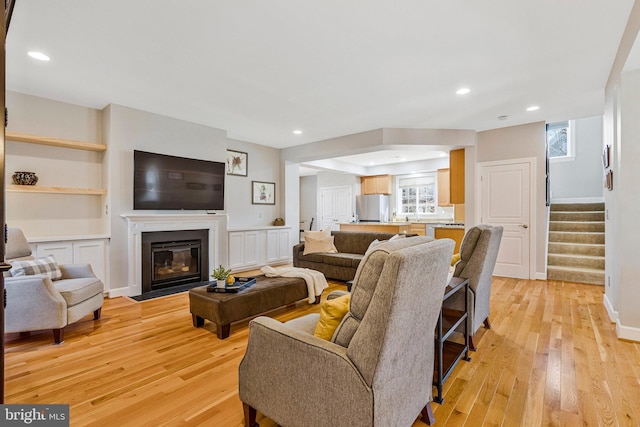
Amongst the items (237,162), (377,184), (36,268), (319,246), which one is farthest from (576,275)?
(36,268)

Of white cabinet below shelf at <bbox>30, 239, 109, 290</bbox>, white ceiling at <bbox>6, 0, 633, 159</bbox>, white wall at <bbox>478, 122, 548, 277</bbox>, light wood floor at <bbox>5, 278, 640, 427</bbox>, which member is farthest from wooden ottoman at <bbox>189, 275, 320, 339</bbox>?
white wall at <bbox>478, 122, 548, 277</bbox>

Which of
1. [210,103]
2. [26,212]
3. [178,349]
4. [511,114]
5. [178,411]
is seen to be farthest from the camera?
[511,114]

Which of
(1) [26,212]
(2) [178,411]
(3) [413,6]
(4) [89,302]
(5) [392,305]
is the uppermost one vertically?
(3) [413,6]

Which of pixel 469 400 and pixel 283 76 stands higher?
pixel 283 76

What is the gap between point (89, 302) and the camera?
294cm

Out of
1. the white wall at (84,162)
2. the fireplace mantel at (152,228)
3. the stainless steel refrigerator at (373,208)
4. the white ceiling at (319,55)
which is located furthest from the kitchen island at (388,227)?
the white wall at (84,162)

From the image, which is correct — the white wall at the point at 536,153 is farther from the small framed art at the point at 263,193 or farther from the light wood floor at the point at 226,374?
the small framed art at the point at 263,193

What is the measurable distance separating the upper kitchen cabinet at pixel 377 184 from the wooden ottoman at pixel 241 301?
6.27 meters

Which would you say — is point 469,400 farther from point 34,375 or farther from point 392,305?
point 34,375

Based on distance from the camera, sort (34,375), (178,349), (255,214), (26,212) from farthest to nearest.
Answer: (255,214) < (26,212) < (178,349) < (34,375)

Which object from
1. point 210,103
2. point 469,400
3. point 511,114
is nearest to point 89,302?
point 210,103

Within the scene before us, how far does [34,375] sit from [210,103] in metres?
3.24

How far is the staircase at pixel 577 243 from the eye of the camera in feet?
15.9

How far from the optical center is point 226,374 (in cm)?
214
